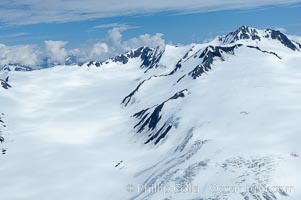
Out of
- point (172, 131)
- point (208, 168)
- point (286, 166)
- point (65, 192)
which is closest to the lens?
point (286, 166)

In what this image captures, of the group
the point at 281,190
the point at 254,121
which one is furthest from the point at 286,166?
the point at 254,121

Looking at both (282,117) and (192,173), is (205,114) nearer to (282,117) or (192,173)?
(282,117)

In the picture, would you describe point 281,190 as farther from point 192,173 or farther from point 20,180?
point 20,180

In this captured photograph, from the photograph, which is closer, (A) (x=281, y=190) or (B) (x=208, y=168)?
(A) (x=281, y=190)

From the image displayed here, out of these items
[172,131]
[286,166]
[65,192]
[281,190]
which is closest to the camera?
[281,190]

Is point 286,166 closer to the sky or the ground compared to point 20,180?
closer to the sky

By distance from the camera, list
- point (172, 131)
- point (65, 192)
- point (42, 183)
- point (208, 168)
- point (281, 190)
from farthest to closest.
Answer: point (172, 131)
point (42, 183)
point (65, 192)
point (208, 168)
point (281, 190)

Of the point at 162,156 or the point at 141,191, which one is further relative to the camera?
the point at 162,156

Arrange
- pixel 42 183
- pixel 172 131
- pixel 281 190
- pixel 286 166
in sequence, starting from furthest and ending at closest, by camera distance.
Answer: pixel 172 131, pixel 42 183, pixel 286 166, pixel 281 190

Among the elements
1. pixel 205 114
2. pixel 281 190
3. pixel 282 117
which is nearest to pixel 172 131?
pixel 205 114
